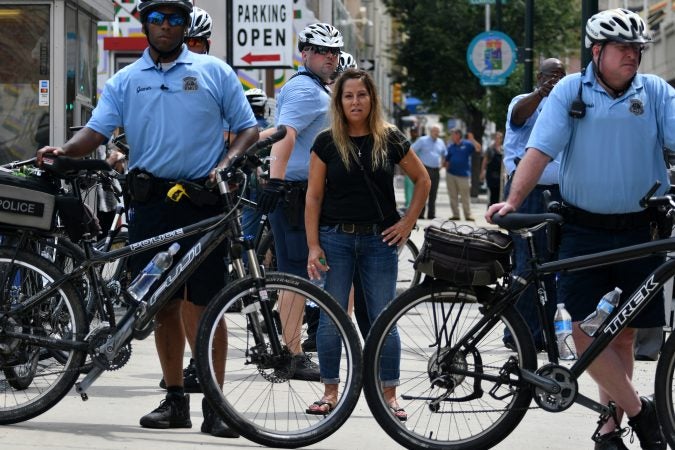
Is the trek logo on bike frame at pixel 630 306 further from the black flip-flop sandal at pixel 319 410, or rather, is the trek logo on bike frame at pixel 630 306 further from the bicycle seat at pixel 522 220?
the black flip-flop sandal at pixel 319 410

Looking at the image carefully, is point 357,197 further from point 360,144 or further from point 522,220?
point 522,220

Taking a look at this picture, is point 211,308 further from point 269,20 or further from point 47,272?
point 269,20

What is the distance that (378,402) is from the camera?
6285mm

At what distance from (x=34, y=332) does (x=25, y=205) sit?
21.8 inches

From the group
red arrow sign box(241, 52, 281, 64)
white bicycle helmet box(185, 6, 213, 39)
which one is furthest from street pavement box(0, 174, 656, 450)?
red arrow sign box(241, 52, 281, 64)

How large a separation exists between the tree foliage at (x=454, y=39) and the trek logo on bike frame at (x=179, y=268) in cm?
4081

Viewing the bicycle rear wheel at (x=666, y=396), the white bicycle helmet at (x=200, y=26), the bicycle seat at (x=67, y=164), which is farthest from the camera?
the white bicycle helmet at (x=200, y=26)

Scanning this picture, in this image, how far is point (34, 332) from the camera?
6781 millimetres

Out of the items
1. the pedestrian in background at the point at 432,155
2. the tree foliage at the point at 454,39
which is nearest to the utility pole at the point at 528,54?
the pedestrian in background at the point at 432,155

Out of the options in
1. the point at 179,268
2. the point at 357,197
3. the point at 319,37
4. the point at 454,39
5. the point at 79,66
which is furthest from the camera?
the point at 454,39

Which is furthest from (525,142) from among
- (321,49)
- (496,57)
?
(496,57)

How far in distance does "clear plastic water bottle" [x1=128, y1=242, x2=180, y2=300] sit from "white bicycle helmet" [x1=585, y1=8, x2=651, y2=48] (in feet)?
6.47

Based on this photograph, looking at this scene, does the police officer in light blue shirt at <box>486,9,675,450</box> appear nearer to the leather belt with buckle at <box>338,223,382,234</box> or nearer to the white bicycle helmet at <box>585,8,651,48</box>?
the white bicycle helmet at <box>585,8,651,48</box>

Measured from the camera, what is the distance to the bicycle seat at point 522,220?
20.0ft
